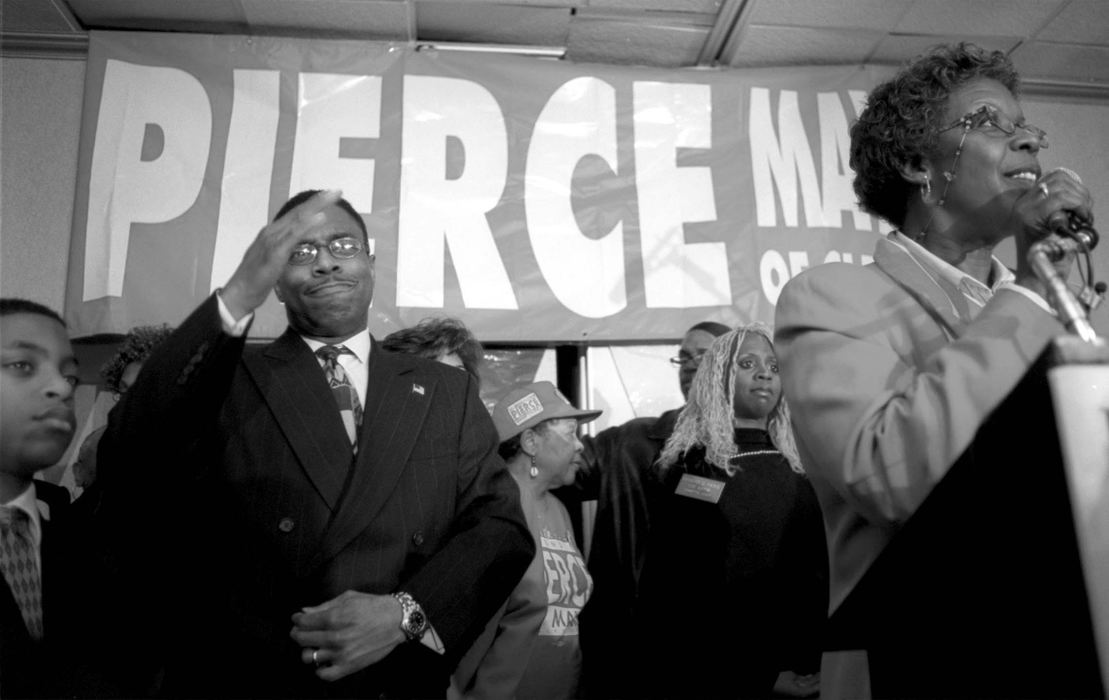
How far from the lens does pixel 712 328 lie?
356cm

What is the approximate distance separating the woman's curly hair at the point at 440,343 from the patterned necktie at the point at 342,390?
3.03 ft

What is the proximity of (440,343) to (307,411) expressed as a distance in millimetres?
1145

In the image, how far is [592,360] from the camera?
12.8ft

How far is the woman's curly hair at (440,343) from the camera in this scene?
9.48ft

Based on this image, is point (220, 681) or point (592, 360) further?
point (592, 360)

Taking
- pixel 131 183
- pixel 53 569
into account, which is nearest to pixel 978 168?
pixel 53 569

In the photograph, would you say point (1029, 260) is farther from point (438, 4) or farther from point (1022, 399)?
point (438, 4)

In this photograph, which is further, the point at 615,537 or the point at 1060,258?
the point at 615,537

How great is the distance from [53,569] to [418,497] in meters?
0.61

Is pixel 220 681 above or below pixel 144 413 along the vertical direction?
below

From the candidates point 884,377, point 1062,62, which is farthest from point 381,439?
point 1062,62

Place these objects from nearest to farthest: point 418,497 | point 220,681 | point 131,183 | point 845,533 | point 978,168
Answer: point 845,533 < point 978,168 < point 220,681 < point 418,497 < point 131,183

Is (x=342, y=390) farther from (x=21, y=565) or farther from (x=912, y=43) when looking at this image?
(x=912, y=43)

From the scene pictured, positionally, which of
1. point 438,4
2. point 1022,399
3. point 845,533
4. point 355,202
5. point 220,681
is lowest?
point 220,681
